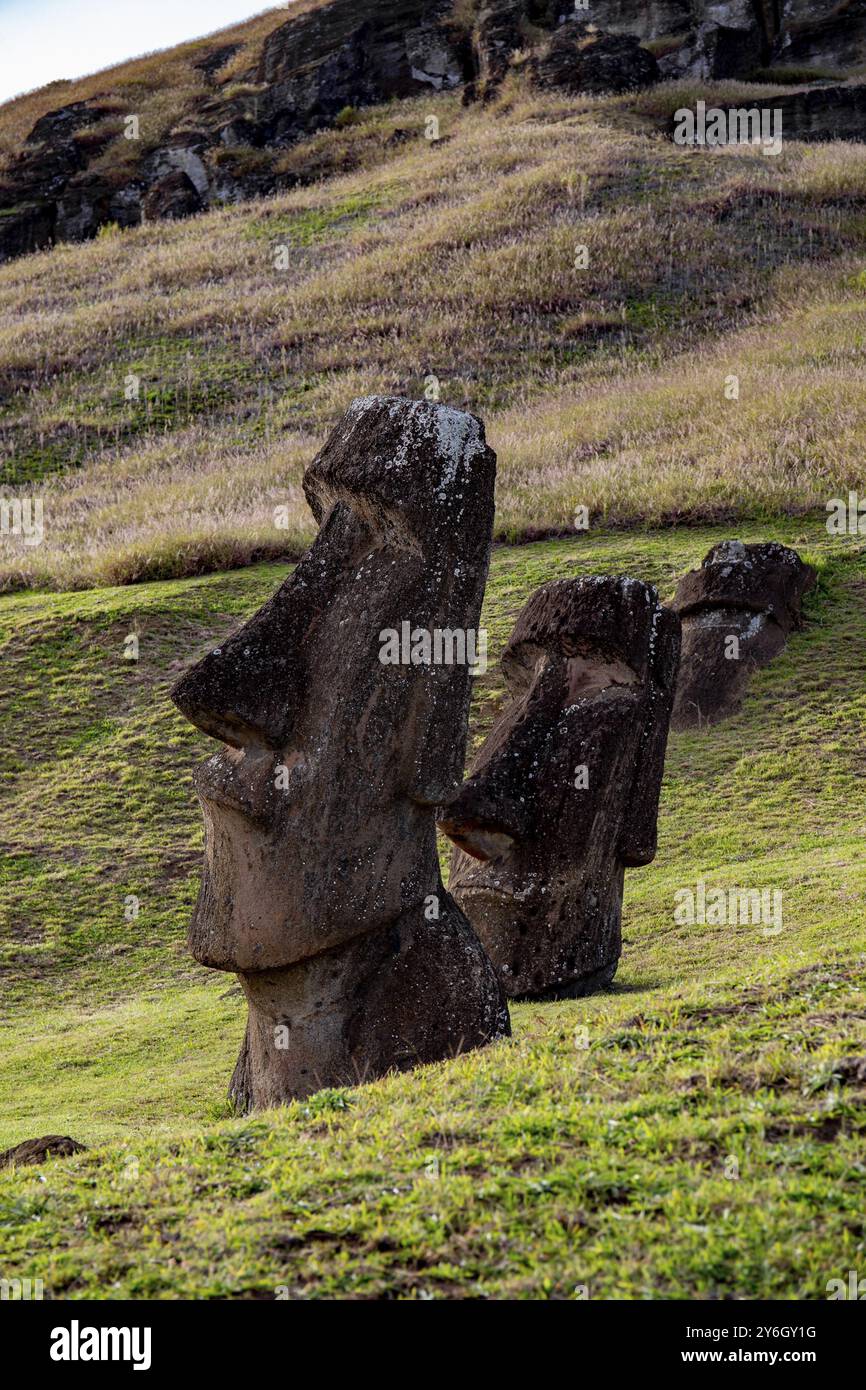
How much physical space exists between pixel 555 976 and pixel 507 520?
13099mm

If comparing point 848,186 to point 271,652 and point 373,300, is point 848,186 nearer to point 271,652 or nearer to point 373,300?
point 373,300

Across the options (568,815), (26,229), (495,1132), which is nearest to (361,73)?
(26,229)

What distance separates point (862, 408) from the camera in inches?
958

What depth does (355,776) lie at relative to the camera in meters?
7.11

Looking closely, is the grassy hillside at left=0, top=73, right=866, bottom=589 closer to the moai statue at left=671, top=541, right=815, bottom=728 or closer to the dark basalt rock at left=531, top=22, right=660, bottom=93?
the dark basalt rock at left=531, top=22, right=660, bottom=93

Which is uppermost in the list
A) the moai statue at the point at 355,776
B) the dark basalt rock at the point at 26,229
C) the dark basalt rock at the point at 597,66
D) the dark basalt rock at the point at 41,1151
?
the dark basalt rock at the point at 597,66

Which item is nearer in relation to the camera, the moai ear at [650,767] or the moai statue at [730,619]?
the moai ear at [650,767]

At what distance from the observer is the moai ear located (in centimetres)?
998

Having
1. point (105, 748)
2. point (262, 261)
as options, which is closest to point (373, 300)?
point (262, 261)

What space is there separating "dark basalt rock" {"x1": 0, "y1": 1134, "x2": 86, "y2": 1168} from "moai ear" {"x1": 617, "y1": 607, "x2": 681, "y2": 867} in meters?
4.52

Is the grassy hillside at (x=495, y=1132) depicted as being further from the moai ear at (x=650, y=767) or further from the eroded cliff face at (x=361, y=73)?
the eroded cliff face at (x=361, y=73)

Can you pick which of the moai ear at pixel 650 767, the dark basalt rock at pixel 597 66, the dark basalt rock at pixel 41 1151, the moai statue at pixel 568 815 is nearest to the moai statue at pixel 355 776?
the dark basalt rock at pixel 41 1151

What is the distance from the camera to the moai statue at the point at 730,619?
54.7ft

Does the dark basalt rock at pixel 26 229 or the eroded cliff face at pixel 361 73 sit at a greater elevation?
the eroded cliff face at pixel 361 73
